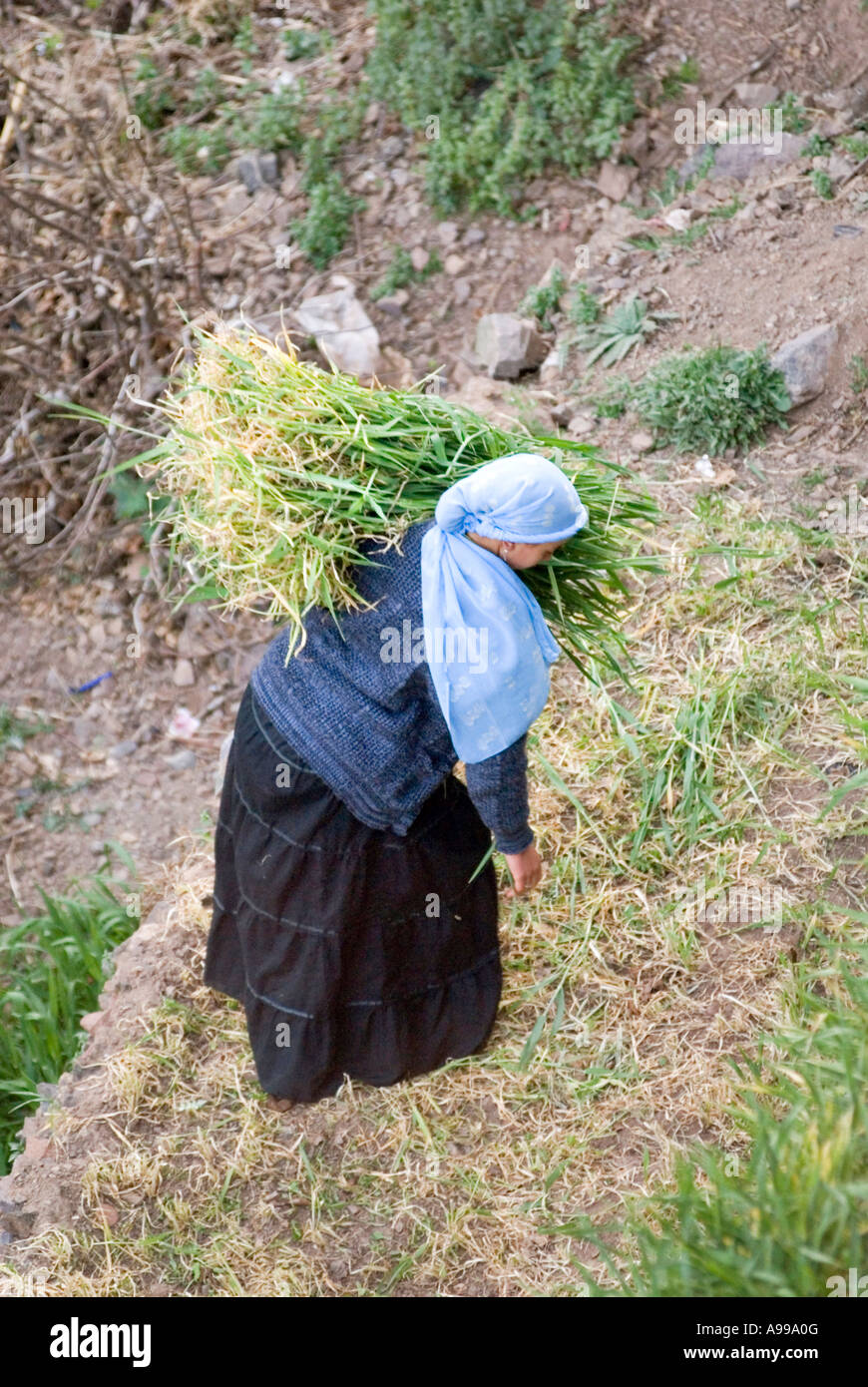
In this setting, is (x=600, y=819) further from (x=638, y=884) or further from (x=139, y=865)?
(x=139, y=865)

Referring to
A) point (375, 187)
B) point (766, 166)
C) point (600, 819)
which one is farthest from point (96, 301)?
point (600, 819)

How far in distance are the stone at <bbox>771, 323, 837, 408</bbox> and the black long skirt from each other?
2004 mm

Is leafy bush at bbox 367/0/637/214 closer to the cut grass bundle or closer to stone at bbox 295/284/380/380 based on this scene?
stone at bbox 295/284/380/380

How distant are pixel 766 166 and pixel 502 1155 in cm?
367

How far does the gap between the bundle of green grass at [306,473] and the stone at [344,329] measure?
2339 mm

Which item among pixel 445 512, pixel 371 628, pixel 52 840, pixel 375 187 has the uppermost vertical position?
pixel 375 187

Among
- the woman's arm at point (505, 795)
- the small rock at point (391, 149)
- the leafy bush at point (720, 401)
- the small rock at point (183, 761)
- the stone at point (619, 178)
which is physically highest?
the small rock at point (391, 149)

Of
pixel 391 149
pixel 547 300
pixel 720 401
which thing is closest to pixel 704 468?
pixel 720 401

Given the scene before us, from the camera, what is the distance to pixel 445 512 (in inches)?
87.4

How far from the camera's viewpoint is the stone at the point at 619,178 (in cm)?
504

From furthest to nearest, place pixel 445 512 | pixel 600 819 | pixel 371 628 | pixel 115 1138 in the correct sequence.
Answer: pixel 600 819 → pixel 115 1138 → pixel 371 628 → pixel 445 512

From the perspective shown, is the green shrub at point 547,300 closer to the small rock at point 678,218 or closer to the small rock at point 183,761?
the small rock at point 678,218

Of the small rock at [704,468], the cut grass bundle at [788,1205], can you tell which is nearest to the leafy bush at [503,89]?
the small rock at [704,468]

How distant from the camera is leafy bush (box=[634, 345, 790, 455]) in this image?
13.1 feet
